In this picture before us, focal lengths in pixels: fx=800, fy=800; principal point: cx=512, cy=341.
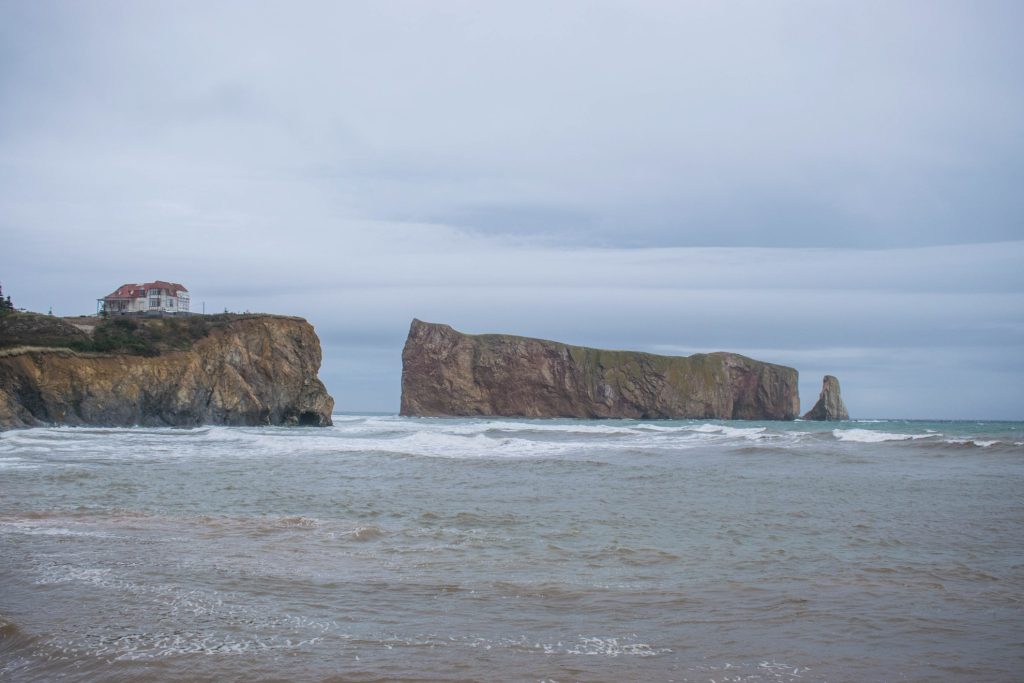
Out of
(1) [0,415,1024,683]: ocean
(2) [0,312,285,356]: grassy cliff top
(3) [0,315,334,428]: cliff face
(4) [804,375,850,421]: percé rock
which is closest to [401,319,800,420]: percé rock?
(4) [804,375,850,421]: percé rock

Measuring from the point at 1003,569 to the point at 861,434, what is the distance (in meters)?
31.2

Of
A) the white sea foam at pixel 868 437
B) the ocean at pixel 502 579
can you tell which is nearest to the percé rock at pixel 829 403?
the white sea foam at pixel 868 437

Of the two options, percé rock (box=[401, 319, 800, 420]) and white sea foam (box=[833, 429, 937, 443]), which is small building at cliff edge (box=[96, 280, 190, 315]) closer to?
percé rock (box=[401, 319, 800, 420])

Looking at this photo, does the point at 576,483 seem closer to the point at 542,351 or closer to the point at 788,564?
the point at 788,564

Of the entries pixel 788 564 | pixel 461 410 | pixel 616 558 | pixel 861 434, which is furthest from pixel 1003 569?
pixel 461 410

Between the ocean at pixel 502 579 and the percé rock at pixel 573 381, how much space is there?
72190 millimetres

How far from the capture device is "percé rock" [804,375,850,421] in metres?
97.1

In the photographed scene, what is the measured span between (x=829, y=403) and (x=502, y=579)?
97.8m

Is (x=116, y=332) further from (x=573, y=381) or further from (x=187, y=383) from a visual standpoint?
(x=573, y=381)

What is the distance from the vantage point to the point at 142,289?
6375 centimetres

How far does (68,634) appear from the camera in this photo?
5621mm

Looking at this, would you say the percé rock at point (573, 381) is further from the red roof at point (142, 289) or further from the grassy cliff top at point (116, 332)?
the grassy cliff top at point (116, 332)

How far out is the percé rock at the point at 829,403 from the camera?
97.1 metres

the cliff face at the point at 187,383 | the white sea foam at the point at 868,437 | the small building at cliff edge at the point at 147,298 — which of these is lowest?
the white sea foam at the point at 868,437
